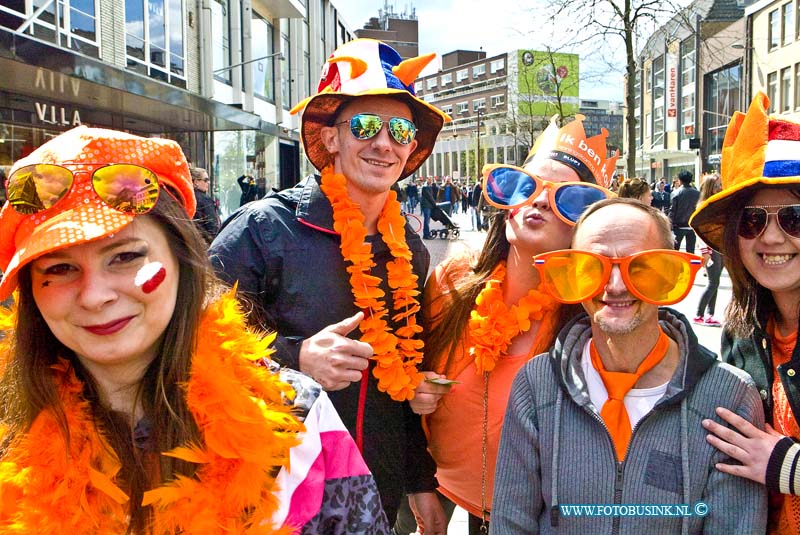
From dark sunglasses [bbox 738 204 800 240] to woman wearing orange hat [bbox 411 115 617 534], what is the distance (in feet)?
1.69

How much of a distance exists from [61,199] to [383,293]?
1.13m

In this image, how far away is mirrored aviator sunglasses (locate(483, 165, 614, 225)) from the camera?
2262 mm

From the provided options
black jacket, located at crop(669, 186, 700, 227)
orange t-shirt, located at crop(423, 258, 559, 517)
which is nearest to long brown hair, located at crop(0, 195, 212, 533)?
orange t-shirt, located at crop(423, 258, 559, 517)

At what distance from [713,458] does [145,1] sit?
16.7 m

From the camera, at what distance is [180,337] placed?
1369 millimetres

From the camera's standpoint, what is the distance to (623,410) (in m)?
1.68

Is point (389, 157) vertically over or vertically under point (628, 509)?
over

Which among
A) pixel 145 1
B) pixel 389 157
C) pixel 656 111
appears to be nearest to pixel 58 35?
pixel 145 1

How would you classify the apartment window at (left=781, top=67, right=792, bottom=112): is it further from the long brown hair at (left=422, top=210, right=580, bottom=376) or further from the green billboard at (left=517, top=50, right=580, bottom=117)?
the long brown hair at (left=422, top=210, right=580, bottom=376)

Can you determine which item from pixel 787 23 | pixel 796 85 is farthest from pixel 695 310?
pixel 787 23

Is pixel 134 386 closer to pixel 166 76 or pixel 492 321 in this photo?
pixel 492 321

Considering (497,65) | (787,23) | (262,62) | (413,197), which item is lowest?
(413,197)

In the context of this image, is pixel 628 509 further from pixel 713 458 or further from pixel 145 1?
pixel 145 1

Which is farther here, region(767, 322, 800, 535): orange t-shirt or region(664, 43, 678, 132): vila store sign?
region(664, 43, 678, 132): vila store sign
